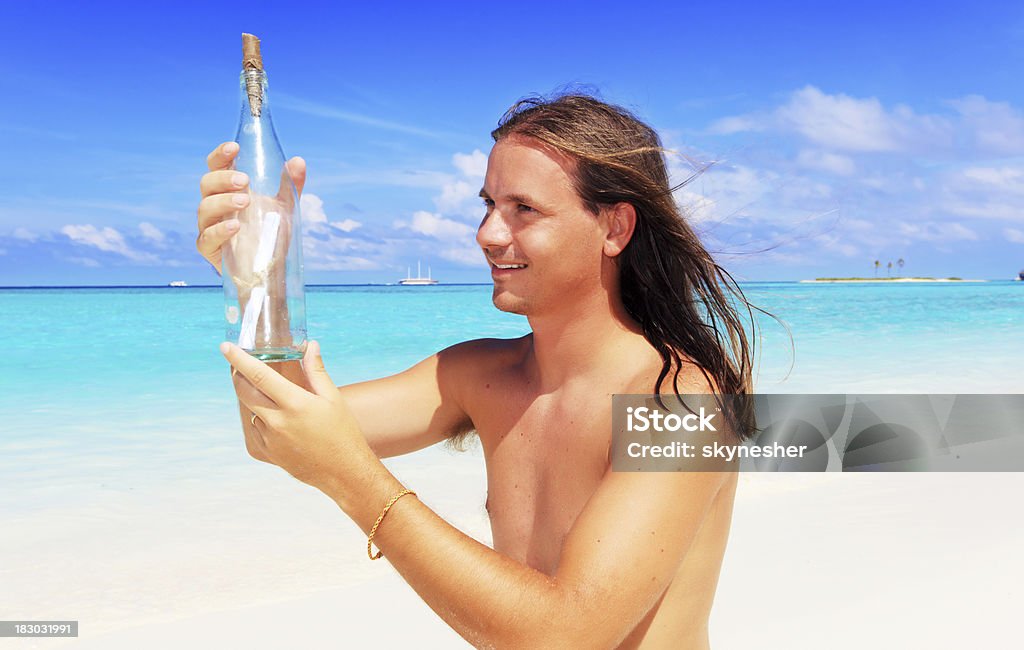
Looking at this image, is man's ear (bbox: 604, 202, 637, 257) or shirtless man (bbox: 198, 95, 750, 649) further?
man's ear (bbox: 604, 202, 637, 257)

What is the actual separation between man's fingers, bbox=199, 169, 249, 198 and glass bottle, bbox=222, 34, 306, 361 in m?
0.08

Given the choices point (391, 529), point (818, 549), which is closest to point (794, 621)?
point (818, 549)

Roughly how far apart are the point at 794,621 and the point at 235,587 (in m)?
2.78

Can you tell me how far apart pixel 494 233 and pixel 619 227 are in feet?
1.15

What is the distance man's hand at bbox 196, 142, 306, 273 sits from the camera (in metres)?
1.79

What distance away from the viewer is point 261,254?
1912mm

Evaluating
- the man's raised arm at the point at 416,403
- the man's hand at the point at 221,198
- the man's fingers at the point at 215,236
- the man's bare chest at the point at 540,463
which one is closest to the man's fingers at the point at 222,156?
the man's hand at the point at 221,198

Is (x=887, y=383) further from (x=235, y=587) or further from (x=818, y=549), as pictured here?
(x=235, y=587)

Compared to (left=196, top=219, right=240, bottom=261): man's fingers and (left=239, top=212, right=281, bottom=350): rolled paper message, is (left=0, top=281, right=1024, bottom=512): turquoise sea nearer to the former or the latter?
(left=239, top=212, right=281, bottom=350): rolled paper message

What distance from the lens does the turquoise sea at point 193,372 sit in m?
6.98

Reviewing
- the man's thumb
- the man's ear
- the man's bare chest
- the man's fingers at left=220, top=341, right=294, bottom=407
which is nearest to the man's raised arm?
the man's bare chest

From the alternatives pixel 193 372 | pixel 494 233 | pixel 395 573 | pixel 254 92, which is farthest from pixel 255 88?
pixel 193 372

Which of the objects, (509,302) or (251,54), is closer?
(251,54)

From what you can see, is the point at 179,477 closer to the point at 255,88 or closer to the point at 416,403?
the point at 416,403
